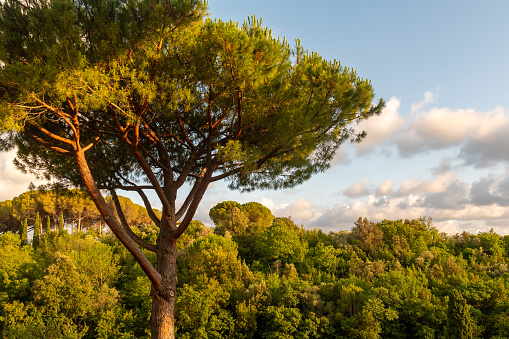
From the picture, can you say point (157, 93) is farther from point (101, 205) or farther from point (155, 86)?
point (101, 205)

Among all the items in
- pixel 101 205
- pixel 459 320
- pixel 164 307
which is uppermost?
pixel 101 205

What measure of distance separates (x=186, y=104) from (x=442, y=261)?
71.9 feet

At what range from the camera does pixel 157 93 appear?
716 centimetres

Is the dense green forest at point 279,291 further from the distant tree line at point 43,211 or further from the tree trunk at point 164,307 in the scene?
the distant tree line at point 43,211

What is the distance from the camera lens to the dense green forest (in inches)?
675

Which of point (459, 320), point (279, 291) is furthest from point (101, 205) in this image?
point (279, 291)

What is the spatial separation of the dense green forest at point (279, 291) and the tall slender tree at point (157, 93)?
714cm

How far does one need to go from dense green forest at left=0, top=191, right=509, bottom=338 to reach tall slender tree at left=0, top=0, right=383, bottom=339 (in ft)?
23.4

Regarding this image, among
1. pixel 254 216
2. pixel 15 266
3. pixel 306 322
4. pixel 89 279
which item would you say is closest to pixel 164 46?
pixel 306 322

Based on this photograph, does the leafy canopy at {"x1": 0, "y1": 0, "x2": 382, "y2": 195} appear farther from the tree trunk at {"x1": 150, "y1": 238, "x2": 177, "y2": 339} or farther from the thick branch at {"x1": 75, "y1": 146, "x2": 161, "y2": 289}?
the tree trunk at {"x1": 150, "y1": 238, "x2": 177, "y2": 339}

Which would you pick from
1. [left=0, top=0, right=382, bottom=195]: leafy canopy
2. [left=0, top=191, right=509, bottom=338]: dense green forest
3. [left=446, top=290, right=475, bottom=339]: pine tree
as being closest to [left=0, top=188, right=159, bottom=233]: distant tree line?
[left=0, top=191, right=509, bottom=338]: dense green forest

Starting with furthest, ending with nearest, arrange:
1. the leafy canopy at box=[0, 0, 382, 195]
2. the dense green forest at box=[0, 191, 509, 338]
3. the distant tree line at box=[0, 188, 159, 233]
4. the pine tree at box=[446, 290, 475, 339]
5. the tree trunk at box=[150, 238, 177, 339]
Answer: the distant tree line at box=[0, 188, 159, 233] < the dense green forest at box=[0, 191, 509, 338] < the pine tree at box=[446, 290, 475, 339] < the tree trunk at box=[150, 238, 177, 339] < the leafy canopy at box=[0, 0, 382, 195]

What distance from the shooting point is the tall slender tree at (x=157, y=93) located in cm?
661

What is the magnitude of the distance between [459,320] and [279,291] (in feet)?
28.3
